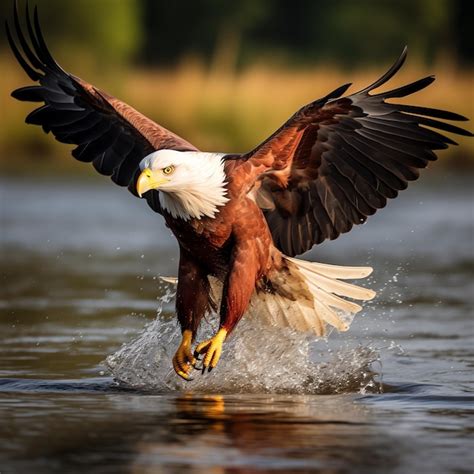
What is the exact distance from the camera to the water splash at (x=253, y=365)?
846 centimetres

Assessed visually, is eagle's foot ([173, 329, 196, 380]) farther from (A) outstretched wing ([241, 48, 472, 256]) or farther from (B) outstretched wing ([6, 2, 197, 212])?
(B) outstretched wing ([6, 2, 197, 212])

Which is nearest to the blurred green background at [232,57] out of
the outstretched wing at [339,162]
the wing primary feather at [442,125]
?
the outstretched wing at [339,162]

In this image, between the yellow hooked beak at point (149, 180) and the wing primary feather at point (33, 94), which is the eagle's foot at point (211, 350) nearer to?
the yellow hooked beak at point (149, 180)

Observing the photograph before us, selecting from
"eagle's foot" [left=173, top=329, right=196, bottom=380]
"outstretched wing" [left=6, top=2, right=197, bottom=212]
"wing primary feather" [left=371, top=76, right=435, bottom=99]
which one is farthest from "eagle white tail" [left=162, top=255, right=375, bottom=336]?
"wing primary feather" [left=371, top=76, right=435, bottom=99]

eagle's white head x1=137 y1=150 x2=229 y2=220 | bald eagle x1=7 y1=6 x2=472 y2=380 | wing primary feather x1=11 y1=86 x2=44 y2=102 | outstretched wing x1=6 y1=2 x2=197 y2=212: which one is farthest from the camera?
wing primary feather x1=11 y1=86 x2=44 y2=102

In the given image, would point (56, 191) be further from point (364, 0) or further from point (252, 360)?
point (364, 0)

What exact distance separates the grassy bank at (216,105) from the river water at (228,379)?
979 cm

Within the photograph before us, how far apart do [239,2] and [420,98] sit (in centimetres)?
1817

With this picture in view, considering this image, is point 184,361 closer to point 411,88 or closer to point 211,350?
point 211,350

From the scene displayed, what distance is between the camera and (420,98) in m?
25.4

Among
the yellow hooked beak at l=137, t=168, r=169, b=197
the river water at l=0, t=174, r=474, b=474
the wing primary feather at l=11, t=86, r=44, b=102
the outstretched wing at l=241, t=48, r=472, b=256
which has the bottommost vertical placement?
the river water at l=0, t=174, r=474, b=474

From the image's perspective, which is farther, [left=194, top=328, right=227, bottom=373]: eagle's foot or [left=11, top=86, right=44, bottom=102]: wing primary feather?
[left=11, top=86, right=44, bottom=102]: wing primary feather

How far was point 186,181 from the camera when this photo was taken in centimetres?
816

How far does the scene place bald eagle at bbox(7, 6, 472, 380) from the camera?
8.31 m
